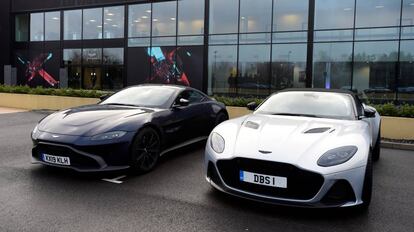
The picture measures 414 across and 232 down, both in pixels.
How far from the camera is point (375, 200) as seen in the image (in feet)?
15.5

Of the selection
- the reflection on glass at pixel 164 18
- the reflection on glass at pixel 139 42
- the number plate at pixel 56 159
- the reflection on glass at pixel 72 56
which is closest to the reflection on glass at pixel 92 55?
the reflection on glass at pixel 72 56

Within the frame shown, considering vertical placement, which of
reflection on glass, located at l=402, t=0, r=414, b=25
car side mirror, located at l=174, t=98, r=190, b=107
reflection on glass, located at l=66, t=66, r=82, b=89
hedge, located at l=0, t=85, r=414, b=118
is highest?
reflection on glass, located at l=402, t=0, r=414, b=25

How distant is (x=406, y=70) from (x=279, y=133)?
1598 cm

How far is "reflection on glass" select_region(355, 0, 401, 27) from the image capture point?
18.2 meters

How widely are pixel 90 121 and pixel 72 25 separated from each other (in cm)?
2371

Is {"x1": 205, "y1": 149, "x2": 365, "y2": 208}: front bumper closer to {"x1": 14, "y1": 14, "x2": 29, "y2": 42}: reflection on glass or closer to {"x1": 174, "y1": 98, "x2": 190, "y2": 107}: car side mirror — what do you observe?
{"x1": 174, "y1": 98, "x2": 190, "y2": 107}: car side mirror

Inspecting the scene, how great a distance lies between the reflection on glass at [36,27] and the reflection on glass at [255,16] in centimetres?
1547

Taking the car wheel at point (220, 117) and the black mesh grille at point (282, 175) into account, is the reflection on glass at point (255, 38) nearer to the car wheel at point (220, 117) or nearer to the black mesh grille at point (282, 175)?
the car wheel at point (220, 117)

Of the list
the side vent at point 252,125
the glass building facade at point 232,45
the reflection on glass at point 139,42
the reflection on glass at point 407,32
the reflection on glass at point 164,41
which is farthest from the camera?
the reflection on glass at point 139,42

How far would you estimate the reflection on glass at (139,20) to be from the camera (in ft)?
79.1

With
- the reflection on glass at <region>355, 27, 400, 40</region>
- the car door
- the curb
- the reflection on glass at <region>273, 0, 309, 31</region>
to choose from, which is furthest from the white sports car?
the reflection on glass at <region>273, 0, 309, 31</region>

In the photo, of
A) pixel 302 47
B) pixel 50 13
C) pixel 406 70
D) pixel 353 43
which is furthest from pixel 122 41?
pixel 406 70

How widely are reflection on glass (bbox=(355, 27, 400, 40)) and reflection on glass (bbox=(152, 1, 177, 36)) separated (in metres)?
10.3

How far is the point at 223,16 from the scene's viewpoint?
72.0ft
